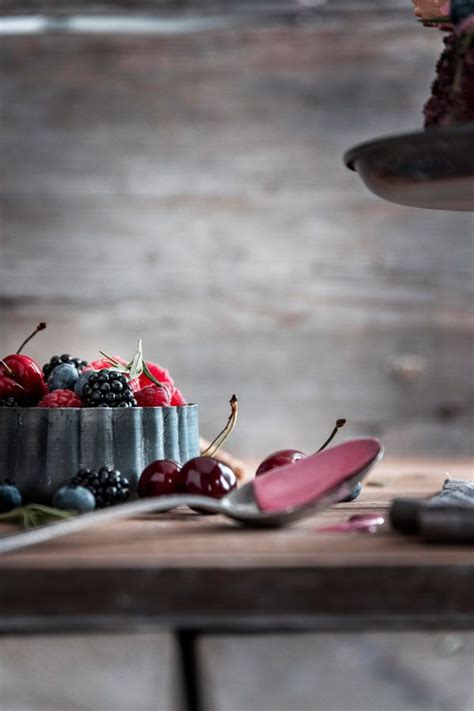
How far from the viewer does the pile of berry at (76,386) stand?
0.77 m

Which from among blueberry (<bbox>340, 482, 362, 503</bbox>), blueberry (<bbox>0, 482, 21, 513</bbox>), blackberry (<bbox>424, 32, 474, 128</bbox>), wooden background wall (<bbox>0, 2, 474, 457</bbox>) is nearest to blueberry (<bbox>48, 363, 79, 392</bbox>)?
blueberry (<bbox>0, 482, 21, 513</bbox>)

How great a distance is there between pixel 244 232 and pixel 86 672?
1.60m

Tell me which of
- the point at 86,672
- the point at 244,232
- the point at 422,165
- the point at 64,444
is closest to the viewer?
the point at 86,672

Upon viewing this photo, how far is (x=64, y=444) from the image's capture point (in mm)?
758

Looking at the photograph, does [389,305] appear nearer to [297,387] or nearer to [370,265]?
[370,265]

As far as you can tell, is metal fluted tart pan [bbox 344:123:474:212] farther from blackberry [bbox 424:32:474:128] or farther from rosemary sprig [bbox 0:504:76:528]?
rosemary sprig [bbox 0:504:76:528]

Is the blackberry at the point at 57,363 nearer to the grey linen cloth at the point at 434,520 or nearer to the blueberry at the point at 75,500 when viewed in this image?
the blueberry at the point at 75,500

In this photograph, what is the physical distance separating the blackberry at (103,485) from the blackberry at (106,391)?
0.07 m

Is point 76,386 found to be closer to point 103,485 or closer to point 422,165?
point 103,485

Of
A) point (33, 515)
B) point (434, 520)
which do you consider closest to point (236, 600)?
point (434, 520)

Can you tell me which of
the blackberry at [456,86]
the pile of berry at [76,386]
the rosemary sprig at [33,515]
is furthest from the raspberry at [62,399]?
the blackberry at [456,86]

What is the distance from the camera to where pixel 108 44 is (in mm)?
2020

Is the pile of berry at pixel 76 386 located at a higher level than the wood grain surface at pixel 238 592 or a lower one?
higher

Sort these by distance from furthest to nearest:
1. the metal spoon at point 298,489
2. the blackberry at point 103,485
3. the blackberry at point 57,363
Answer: the blackberry at point 57,363, the blackberry at point 103,485, the metal spoon at point 298,489
